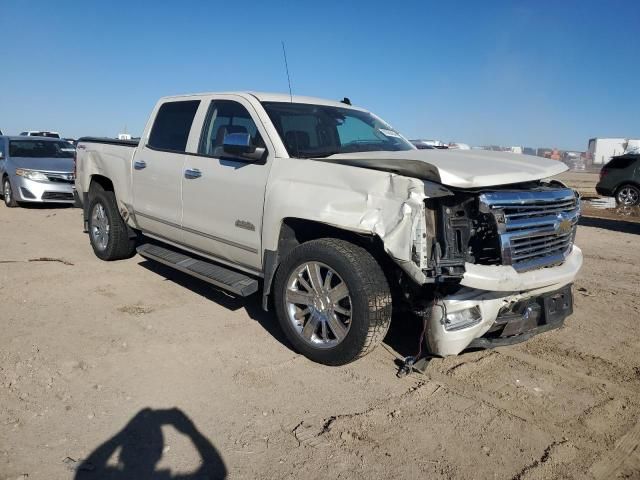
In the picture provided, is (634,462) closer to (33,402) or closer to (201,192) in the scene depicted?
(33,402)

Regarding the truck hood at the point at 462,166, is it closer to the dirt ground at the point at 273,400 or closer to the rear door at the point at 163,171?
the dirt ground at the point at 273,400

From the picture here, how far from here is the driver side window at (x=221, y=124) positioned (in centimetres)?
470

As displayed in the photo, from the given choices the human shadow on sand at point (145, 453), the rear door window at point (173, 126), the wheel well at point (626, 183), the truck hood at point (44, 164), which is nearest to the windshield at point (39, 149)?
the truck hood at point (44, 164)

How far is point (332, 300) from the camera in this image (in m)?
3.76

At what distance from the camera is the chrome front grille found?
11.1 ft

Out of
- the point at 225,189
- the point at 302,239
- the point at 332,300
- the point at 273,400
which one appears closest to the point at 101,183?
the point at 225,189

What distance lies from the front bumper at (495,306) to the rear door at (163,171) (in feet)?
9.51

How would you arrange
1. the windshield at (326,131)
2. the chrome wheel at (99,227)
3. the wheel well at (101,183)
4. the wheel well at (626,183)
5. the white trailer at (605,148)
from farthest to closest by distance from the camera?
1. the white trailer at (605,148)
2. the wheel well at (626,183)
3. the wheel well at (101,183)
4. the chrome wheel at (99,227)
5. the windshield at (326,131)

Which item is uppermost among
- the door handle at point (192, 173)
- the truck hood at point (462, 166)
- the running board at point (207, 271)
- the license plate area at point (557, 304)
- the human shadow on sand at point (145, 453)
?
the truck hood at point (462, 166)

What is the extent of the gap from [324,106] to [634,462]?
3.78 meters

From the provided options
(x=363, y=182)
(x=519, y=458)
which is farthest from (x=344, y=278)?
(x=519, y=458)

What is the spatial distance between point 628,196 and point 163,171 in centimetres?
1349

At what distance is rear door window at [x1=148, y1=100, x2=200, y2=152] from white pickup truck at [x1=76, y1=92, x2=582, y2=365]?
5 centimetres

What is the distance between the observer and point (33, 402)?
10.8 ft
